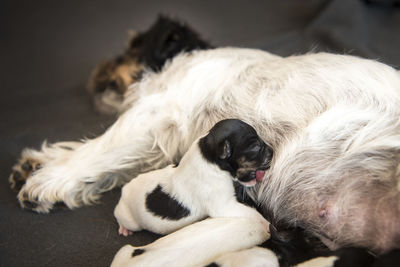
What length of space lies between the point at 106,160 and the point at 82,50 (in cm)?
219

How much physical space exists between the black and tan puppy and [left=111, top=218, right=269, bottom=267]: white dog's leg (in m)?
1.32

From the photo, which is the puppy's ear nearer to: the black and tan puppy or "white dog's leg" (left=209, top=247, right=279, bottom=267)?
"white dog's leg" (left=209, top=247, right=279, bottom=267)

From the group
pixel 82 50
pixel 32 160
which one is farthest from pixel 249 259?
pixel 82 50

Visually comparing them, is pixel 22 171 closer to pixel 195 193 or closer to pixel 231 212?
pixel 195 193

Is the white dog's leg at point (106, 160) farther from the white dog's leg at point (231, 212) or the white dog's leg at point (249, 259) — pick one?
the white dog's leg at point (249, 259)

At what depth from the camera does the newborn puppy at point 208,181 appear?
155 centimetres

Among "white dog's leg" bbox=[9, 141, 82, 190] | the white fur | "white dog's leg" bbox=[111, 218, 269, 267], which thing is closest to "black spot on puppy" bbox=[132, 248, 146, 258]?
"white dog's leg" bbox=[111, 218, 269, 267]

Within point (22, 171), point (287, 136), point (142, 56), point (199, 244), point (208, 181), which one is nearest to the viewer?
point (199, 244)

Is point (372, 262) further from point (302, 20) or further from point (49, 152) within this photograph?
point (302, 20)

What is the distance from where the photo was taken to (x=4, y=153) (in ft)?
8.57

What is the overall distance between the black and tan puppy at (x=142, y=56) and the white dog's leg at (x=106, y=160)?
488mm

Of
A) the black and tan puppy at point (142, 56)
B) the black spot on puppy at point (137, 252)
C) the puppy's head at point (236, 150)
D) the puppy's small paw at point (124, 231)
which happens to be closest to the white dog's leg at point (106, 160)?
the puppy's small paw at point (124, 231)

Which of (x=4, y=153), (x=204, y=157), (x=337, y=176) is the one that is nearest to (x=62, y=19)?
(x=4, y=153)

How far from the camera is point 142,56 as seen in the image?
2627 millimetres
